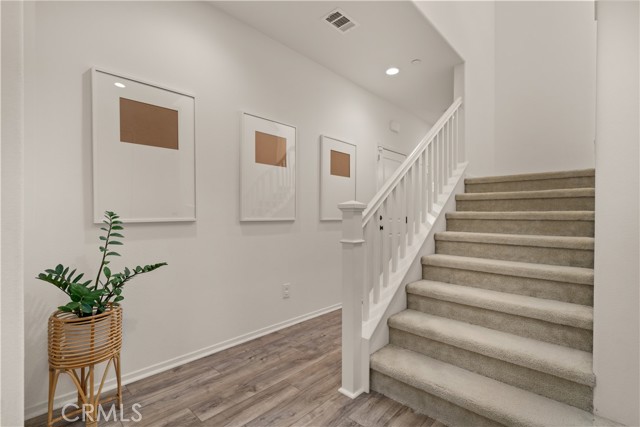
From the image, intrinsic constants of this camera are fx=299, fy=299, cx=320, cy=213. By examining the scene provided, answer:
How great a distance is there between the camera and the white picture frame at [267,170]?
2.60 m

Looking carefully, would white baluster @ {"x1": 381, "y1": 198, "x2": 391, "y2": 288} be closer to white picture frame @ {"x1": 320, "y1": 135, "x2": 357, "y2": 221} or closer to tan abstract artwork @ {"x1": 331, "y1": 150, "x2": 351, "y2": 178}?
white picture frame @ {"x1": 320, "y1": 135, "x2": 357, "y2": 221}

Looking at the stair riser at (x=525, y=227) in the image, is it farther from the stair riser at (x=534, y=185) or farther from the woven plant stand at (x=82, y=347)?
the woven plant stand at (x=82, y=347)

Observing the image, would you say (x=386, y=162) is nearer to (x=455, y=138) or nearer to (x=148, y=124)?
(x=455, y=138)

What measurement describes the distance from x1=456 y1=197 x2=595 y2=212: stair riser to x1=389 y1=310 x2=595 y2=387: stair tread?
→ 1236mm

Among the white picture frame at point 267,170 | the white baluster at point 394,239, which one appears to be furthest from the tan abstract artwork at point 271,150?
the white baluster at point 394,239

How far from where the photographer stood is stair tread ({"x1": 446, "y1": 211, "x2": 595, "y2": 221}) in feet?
6.72

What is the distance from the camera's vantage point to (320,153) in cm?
331

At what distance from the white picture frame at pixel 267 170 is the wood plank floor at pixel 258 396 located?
1156 mm

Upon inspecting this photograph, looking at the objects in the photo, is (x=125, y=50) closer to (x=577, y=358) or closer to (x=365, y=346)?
(x=365, y=346)

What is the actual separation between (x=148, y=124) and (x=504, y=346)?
2.57 m

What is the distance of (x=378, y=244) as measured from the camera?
6.86 feet

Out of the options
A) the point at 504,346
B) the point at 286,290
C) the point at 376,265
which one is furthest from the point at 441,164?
the point at 286,290

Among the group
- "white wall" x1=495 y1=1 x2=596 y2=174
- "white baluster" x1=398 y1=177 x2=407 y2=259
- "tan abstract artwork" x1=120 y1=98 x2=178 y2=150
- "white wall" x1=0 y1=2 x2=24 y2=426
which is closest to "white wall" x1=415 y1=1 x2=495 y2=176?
"white wall" x1=495 y1=1 x2=596 y2=174

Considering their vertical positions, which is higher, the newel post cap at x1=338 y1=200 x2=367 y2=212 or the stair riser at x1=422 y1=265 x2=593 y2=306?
the newel post cap at x1=338 y1=200 x2=367 y2=212
